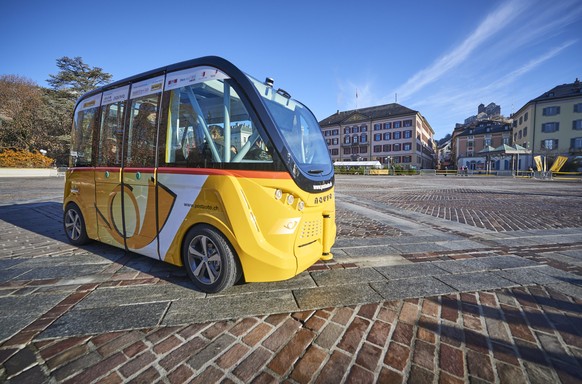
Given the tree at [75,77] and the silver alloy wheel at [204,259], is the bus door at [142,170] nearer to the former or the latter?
the silver alloy wheel at [204,259]

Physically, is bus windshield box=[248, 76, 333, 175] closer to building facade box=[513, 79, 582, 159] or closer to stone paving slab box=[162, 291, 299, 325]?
stone paving slab box=[162, 291, 299, 325]

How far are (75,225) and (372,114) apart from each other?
248 ft

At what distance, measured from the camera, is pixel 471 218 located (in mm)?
7000

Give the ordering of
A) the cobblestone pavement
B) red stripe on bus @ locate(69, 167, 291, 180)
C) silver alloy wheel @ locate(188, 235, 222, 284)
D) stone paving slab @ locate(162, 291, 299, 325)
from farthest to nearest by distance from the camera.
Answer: silver alloy wheel @ locate(188, 235, 222, 284), red stripe on bus @ locate(69, 167, 291, 180), stone paving slab @ locate(162, 291, 299, 325), the cobblestone pavement

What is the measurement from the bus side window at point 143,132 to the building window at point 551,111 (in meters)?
64.2

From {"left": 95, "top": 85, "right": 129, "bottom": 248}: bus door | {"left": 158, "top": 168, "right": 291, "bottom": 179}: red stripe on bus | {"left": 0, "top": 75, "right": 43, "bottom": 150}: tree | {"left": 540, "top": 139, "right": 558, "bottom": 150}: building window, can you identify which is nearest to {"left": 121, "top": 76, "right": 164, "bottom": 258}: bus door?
{"left": 95, "top": 85, "right": 129, "bottom": 248}: bus door

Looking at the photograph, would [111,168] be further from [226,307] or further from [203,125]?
[226,307]

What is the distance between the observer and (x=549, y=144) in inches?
1800

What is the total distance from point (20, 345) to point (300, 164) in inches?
106

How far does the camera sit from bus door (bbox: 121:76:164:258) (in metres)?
3.17

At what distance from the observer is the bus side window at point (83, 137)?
404cm

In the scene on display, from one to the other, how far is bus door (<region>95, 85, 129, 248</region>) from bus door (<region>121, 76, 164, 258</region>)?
141mm

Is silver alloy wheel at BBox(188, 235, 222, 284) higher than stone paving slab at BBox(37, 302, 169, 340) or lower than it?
higher

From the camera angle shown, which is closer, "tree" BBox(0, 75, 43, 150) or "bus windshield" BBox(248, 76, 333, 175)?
"bus windshield" BBox(248, 76, 333, 175)
